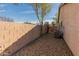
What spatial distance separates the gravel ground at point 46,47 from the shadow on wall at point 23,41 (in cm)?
4

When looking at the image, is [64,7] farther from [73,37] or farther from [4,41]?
[4,41]

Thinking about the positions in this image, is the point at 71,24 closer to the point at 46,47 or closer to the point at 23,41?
the point at 46,47

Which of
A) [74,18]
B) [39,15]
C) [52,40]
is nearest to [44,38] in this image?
[52,40]

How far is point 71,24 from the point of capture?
1.95m

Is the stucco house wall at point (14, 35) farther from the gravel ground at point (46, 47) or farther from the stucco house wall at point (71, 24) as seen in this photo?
the stucco house wall at point (71, 24)

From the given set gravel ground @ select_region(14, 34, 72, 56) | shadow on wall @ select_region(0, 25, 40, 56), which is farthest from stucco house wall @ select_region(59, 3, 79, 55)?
shadow on wall @ select_region(0, 25, 40, 56)

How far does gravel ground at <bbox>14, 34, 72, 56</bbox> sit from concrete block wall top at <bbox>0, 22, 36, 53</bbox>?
0.46 feet

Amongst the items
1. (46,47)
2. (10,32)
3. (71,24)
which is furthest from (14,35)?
(71,24)

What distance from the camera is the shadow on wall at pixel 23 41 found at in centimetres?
195

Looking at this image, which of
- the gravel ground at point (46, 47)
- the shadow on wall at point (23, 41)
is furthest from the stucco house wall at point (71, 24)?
the shadow on wall at point (23, 41)

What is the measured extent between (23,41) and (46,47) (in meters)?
0.25

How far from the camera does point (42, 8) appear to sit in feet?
6.48

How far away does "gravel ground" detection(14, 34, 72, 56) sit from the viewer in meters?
1.97

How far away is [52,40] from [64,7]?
364 millimetres
